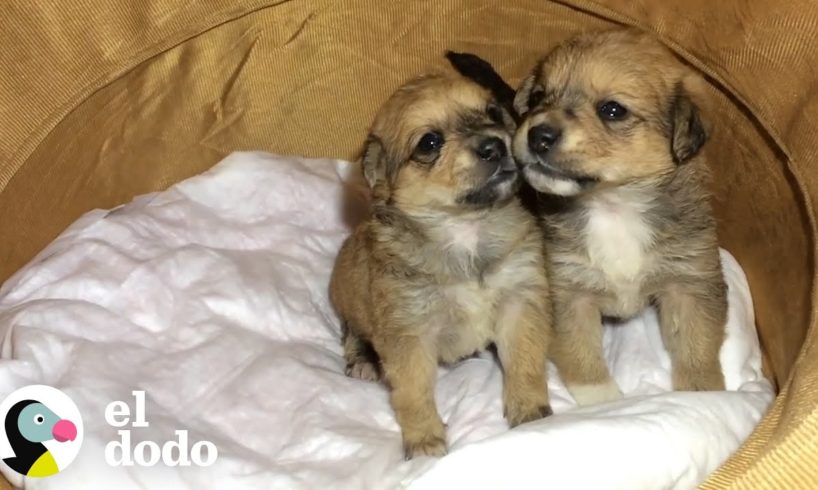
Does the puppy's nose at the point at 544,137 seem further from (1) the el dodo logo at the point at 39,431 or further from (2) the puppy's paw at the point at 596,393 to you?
(1) the el dodo logo at the point at 39,431

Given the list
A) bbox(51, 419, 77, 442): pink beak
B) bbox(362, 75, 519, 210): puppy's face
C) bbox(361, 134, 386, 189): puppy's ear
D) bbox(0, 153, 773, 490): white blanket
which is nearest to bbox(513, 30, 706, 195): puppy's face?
bbox(362, 75, 519, 210): puppy's face

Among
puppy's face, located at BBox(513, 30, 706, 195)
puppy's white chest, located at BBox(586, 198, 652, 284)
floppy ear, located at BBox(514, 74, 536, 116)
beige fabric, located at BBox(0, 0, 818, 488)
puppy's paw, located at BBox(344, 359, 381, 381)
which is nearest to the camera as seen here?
puppy's face, located at BBox(513, 30, 706, 195)

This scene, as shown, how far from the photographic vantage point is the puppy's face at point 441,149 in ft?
8.96

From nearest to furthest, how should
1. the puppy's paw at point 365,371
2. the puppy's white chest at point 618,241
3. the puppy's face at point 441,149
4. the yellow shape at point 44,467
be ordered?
the yellow shape at point 44,467, the puppy's face at point 441,149, the puppy's white chest at point 618,241, the puppy's paw at point 365,371

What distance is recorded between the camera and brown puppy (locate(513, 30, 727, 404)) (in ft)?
8.73

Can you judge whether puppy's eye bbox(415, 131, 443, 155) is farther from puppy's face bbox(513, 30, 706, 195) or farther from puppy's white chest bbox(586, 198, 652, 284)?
puppy's white chest bbox(586, 198, 652, 284)

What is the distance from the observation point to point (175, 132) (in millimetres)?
→ 3734

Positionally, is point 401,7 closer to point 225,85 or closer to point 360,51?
point 360,51

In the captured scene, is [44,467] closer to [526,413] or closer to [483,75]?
[526,413]

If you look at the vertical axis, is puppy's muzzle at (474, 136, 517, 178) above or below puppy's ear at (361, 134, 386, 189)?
above

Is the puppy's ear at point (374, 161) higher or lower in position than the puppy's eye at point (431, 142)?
lower

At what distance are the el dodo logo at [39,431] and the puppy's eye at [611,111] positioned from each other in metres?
1.87

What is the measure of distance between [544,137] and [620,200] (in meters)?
0.41

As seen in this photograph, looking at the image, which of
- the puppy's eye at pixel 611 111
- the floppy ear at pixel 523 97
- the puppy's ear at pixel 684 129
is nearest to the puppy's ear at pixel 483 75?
the floppy ear at pixel 523 97
